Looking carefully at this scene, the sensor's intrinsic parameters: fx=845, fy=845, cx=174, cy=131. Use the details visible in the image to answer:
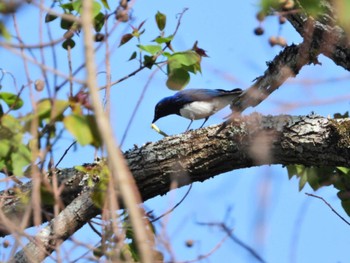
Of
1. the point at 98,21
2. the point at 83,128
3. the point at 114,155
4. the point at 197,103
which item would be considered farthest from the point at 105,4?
the point at 197,103

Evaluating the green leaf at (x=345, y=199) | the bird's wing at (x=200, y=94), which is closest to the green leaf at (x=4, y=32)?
the green leaf at (x=345, y=199)

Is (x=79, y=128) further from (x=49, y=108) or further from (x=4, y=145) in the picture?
(x=4, y=145)

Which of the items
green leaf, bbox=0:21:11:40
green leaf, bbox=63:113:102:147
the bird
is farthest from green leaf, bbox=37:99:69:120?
the bird

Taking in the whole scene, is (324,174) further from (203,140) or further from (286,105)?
(286,105)

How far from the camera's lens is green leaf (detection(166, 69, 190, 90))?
15.8 ft

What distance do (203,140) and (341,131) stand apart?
84 centimetres

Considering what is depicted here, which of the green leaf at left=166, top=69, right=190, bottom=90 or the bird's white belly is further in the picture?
the bird's white belly

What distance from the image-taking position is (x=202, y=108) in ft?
30.4

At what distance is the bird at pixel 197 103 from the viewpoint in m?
8.95

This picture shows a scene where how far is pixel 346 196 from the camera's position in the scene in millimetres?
5422

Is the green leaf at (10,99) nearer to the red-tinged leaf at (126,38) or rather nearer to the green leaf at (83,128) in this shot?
the green leaf at (83,128)

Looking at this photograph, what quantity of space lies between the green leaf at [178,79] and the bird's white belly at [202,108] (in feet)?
13.5

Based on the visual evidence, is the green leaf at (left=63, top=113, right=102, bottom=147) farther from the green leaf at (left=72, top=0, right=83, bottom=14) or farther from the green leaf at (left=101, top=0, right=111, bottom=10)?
the green leaf at (left=101, top=0, right=111, bottom=10)

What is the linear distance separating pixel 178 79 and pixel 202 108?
4466 mm
